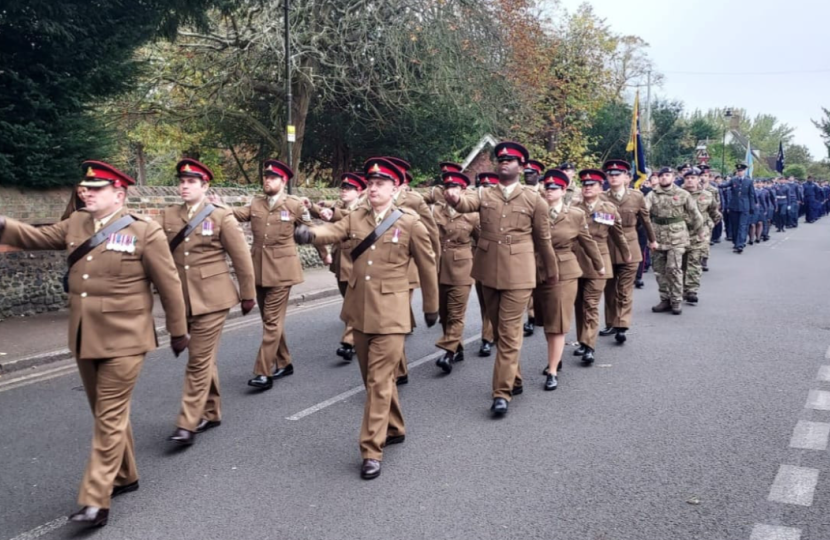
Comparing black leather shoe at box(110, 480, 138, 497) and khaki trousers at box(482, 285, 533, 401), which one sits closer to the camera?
black leather shoe at box(110, 480, 138, 497)

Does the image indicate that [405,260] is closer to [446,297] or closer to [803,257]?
[446,297]

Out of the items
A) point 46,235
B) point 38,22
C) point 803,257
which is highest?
point 38,22

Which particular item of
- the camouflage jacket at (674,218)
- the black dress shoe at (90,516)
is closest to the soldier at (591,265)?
the camouflage jacket at (674,218)

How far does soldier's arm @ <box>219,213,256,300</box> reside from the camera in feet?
18.2

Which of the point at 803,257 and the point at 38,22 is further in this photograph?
the point at 803,257

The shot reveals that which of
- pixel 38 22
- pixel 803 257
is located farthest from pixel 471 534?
pixel 803 257

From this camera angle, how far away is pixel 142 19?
422 inches

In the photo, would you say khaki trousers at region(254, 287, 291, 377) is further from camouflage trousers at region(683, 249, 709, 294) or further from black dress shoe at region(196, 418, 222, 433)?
camouflage trousers at region(683, 249, 709, 294)

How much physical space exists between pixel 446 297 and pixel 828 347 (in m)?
4.32

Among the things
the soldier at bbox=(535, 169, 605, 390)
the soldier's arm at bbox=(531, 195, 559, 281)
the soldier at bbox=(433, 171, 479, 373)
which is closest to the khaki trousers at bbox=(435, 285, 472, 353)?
the soldier at bbox=(433, 171, 479, 373)

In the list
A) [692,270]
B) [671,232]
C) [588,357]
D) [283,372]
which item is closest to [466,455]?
[283,372]

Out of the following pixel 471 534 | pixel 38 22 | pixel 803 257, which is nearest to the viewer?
pixel 471 534

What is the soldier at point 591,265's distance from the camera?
7.88 m

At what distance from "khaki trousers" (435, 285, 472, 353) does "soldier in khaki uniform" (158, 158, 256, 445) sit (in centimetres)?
254
